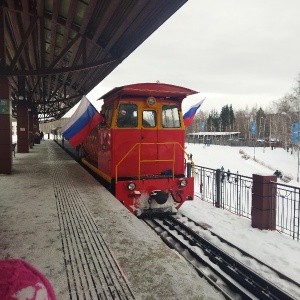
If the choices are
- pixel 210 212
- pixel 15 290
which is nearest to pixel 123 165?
pixel 210 212

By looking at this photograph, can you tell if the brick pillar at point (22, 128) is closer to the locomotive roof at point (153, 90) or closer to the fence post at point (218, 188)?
the locomotive roof at point (153, 90)

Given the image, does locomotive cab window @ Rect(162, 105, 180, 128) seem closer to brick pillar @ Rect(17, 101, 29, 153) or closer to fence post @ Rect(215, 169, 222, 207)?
fence post @ Rect(215, 169, 222, 207)

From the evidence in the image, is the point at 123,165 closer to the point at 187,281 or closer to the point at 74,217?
the point at 74,217

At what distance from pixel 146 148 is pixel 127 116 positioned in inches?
40.8

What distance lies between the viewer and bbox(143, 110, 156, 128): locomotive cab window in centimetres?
791

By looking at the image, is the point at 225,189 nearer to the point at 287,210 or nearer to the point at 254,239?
the point at 287,210

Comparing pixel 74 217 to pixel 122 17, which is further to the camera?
pixel 122 17

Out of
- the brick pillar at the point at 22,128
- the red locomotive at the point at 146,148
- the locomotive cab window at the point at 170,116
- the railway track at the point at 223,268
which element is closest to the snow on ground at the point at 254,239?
the railway track at the point at 223,268

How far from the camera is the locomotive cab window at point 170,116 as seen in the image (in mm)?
8078

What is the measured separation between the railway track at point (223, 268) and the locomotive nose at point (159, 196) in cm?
66

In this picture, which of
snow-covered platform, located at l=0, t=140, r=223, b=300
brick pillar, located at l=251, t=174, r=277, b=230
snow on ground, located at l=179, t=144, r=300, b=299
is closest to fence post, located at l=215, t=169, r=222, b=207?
snow on ground, located at l=179, t=144, r=300, b=299

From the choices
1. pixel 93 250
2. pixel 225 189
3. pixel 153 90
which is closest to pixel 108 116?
pixel 153 90

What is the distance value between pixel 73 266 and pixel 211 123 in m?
111

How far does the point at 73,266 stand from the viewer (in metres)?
2.97
